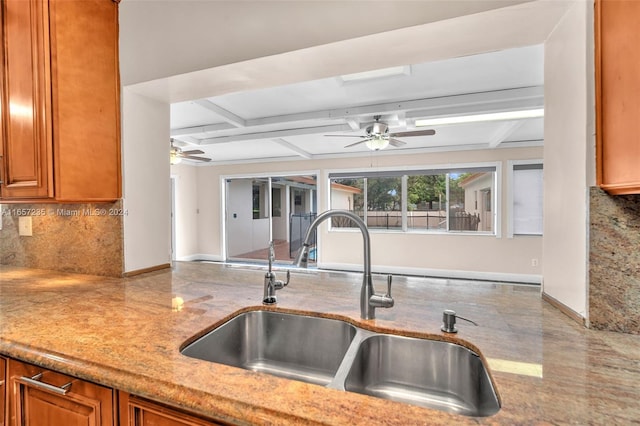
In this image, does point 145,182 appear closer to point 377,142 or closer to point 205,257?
point 377,142

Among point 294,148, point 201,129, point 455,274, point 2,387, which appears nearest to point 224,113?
point 201,129

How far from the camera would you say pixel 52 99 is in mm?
1264

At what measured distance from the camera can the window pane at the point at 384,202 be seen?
600 cm

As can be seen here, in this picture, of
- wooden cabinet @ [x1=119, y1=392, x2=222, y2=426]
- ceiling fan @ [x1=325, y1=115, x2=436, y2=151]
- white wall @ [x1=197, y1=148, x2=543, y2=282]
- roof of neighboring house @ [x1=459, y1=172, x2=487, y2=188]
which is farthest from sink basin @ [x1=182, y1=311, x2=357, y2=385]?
roof of neighboring house @ [x1=459, y1=172, x2=487, y2=188]

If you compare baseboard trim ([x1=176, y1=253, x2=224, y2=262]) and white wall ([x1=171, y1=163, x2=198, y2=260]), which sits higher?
white wall ([x1=171, y1=163, x2=198, y2=260])

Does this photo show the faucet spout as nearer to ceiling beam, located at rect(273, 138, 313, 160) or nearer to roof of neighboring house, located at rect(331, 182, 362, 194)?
ceiling beam, located at rect(273, 138, 313, 160)

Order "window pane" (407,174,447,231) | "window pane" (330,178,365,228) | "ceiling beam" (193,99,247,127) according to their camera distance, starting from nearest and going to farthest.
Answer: "ceiling beam" (193,99,247,127) → "window pane" (407,174,447,231) → "window pane" (330,178,365,228)

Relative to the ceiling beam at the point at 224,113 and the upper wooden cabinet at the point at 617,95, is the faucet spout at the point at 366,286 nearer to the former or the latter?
the upper wooden cabinet at the point at 617,95

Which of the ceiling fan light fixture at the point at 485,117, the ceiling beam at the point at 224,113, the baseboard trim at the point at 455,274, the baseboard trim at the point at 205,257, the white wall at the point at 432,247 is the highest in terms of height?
the ceiling beam at the point at 224,113

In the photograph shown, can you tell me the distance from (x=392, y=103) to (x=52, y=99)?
9.20ft

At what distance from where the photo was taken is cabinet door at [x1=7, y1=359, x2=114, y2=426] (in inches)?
30.4

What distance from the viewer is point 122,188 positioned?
1.62 metres

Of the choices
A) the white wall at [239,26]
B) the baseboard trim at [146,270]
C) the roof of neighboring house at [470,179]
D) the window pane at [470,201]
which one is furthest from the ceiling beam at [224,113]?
the roof of neighboring house at [470,179]

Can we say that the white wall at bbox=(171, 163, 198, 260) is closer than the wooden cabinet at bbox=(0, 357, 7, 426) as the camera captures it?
No
